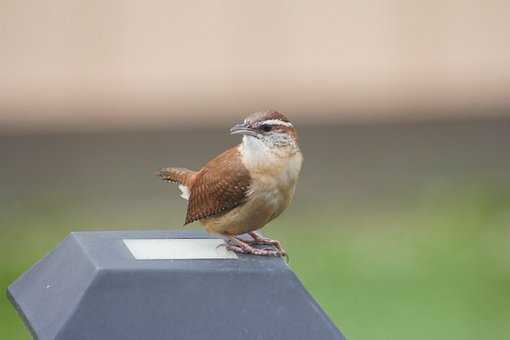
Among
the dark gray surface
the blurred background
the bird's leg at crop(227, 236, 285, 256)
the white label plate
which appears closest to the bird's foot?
the bird's leg at crop(227, 236, 285, 256)

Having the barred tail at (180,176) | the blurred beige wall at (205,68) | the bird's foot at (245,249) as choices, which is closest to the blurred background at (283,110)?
the blurred beige wall at (205,68)

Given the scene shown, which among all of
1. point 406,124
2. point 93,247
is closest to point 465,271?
point 406,124

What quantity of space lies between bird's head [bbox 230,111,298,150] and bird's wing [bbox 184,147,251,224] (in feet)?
0.39

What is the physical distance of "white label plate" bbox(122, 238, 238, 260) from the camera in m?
2.62

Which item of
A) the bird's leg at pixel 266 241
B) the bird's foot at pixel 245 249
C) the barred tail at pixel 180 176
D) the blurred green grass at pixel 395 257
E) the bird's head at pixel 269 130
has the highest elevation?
the bird's head at pixel 269 130

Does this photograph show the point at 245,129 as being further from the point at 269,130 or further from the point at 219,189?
the point at 219,189

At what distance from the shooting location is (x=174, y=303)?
2.43 meters

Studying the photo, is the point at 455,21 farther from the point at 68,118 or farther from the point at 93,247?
the point at 93,247

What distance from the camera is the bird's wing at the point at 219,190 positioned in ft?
12.7

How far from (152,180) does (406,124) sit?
1.86 metres

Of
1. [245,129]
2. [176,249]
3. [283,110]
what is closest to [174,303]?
[176,249]

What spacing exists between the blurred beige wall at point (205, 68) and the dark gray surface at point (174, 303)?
6.83m

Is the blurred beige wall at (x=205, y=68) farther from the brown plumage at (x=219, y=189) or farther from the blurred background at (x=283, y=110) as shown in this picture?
the brown plumage at (x=219, y=189)

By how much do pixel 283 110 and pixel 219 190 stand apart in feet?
18.3
